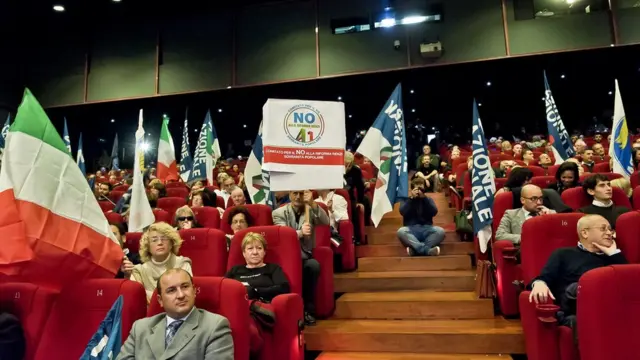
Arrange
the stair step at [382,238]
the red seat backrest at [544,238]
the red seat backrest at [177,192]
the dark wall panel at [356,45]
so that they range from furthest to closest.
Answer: the dark wall panel at [356,45], the red seat backrest at [177,192], the stair step at [382,238], the red seat backrest at [544,238]

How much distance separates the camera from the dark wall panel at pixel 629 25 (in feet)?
25.1

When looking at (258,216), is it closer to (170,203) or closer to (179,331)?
(170,203)

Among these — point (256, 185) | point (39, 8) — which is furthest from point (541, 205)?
point (39, 8)

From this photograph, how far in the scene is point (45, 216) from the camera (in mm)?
2045

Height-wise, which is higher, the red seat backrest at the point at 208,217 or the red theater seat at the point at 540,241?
the red seat backrest at the point at 208,217

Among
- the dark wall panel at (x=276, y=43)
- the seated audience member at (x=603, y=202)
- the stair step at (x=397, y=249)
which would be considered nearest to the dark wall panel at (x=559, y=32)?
the dark wall panel at (x=276, y=43)

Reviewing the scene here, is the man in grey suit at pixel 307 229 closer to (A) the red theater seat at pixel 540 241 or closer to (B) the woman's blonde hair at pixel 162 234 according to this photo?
(B) the woman's blonde hair at pixel 162 234

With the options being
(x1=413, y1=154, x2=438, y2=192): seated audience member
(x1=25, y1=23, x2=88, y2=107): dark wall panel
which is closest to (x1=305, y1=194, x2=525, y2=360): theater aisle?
(x1=413, y1=154, x2=438, y2=192): seated audience member

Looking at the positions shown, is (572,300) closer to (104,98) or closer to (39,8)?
(104,98)

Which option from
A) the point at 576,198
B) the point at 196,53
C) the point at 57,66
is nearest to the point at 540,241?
the point at 576,198

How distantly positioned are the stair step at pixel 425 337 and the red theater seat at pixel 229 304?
1.09 meters

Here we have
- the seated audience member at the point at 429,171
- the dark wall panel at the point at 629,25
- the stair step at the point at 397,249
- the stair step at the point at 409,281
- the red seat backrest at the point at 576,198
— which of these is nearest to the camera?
the red seat backrest at the point at 576,198

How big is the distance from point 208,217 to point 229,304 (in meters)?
2.27

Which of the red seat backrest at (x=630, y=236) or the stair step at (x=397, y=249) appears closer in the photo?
the red seat backrest at (x=630, y=236)
